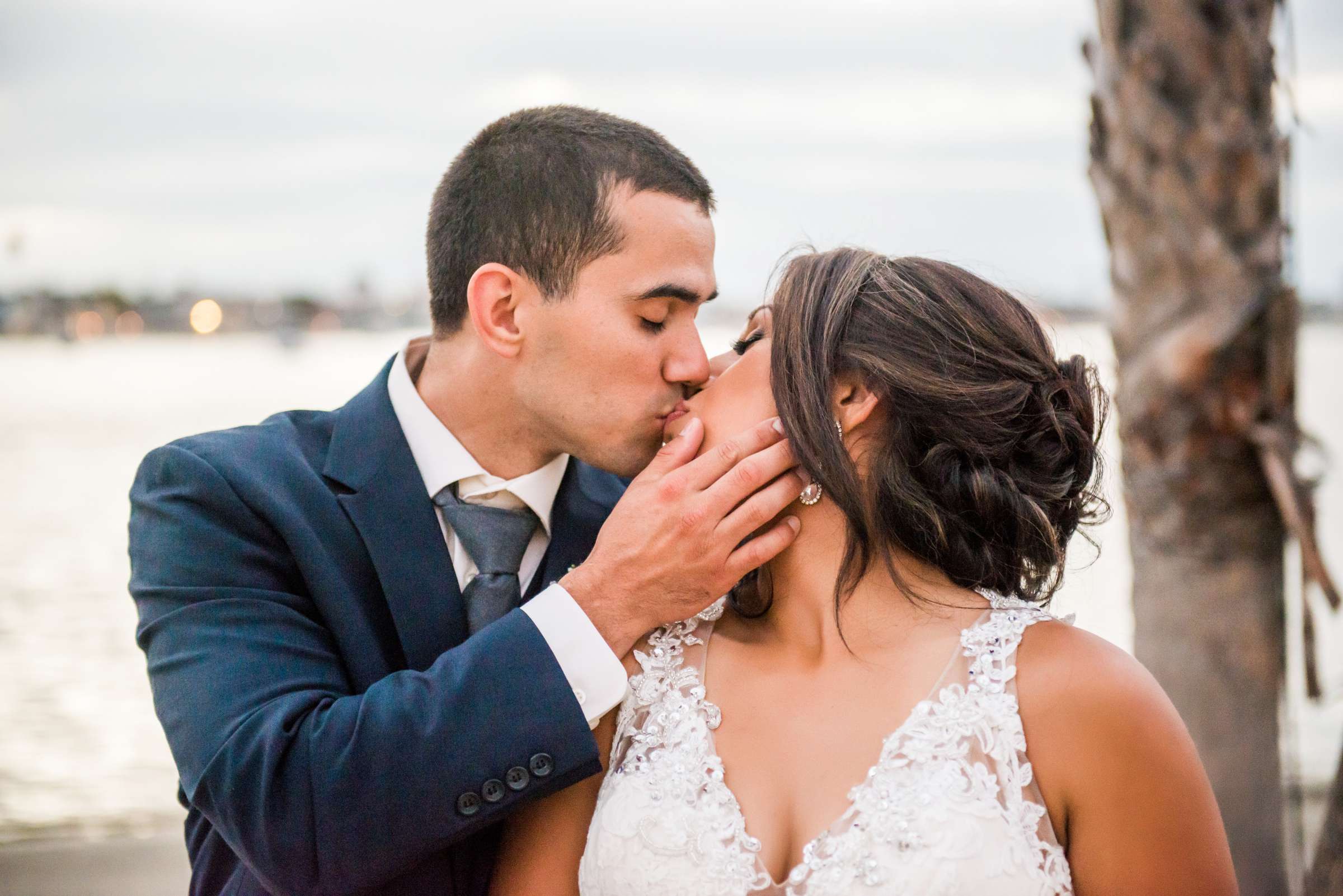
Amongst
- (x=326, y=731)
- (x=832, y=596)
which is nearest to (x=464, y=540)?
(x=326, y=731)

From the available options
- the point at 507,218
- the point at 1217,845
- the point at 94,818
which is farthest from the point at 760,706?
the point at 94,818

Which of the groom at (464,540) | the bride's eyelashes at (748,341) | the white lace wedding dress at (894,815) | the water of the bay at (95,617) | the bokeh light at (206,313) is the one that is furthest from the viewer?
the bokeh light at (206,313)

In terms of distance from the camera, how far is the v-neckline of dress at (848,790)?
210 centimetres

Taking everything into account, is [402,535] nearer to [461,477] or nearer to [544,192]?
[461,477]

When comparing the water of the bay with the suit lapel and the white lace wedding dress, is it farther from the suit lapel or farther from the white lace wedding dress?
the suit lapel

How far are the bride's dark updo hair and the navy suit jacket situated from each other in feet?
2.45

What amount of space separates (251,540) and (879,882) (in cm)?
151

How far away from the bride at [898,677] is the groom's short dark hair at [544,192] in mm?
505

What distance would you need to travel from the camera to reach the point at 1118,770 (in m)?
2.07

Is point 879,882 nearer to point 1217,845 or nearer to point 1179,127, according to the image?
point 1217,845

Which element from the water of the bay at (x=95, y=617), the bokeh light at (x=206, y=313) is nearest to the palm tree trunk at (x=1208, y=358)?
the water of the bay at (x=95, y=617)

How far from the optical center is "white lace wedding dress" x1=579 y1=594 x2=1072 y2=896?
80.0 inches

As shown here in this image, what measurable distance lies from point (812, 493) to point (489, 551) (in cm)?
81

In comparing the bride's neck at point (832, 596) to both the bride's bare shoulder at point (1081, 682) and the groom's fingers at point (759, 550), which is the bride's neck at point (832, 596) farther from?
the bride's bare shoulder at point (1081, 682)
